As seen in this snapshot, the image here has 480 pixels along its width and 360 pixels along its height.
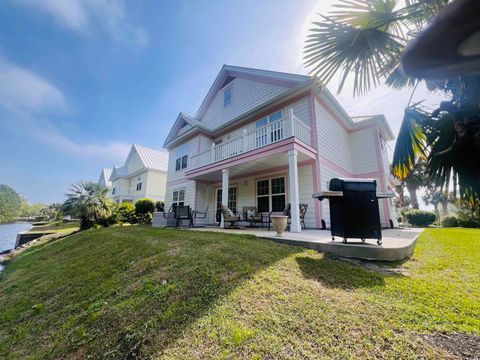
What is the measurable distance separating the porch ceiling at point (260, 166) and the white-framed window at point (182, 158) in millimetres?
2875

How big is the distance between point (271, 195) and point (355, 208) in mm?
5497

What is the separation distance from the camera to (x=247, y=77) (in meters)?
11.7

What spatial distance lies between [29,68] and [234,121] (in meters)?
12.6

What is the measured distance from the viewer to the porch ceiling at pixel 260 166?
318 inches

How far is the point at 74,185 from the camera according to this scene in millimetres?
14023

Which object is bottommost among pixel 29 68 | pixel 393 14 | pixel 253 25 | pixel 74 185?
pixel 74 185

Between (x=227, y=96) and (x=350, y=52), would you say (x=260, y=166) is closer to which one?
(x=350, y=52)

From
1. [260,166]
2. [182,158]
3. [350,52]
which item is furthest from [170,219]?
[350,52]

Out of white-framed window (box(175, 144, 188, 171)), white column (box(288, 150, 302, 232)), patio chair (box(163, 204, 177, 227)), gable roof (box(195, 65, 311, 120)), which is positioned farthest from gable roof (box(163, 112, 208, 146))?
white column (box(288, 150, 302, 232))

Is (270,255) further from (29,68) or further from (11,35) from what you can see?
(29,68)

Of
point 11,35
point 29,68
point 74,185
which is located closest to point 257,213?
point 74,185

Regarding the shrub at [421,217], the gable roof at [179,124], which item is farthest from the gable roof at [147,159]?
the shrub at [421,217]

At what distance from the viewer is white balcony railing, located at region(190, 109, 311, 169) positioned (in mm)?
7637

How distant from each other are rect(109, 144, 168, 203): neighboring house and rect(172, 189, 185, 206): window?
29.1ft
